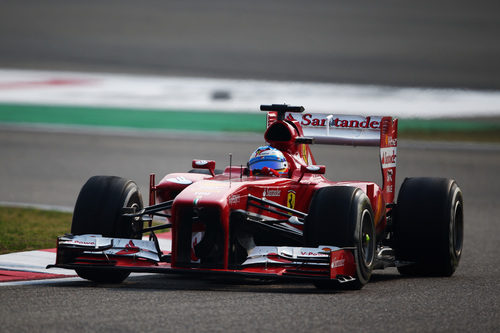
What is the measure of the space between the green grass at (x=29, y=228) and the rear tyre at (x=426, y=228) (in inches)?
161

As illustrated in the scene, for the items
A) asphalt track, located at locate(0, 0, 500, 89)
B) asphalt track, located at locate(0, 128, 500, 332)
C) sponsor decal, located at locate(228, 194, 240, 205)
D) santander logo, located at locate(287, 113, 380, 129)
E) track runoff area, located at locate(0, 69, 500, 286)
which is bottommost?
asphalt track, located at locate(0, 128, 500, 332)

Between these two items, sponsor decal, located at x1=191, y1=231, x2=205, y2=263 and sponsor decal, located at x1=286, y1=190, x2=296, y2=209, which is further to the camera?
sponsor decal, located at x1=286, y1=190, x2=296, y2=209

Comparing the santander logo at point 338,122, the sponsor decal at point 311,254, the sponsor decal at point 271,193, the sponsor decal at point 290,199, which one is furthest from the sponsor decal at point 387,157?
the sponsor decal at point 311,254

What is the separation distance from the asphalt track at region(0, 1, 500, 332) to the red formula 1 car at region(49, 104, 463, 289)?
0.23 m

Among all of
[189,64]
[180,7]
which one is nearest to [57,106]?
[189,64]

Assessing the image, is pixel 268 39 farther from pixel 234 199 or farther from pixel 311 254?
pixel 311 254

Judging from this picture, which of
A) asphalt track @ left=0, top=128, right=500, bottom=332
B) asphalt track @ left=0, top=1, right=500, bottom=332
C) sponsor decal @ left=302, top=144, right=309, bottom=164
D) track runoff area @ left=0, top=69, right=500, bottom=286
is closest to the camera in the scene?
asphalt track @ left=0, top=128, right=500, bottom=332

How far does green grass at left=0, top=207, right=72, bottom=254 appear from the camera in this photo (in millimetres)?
11461

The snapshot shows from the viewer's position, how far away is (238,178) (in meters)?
9.74

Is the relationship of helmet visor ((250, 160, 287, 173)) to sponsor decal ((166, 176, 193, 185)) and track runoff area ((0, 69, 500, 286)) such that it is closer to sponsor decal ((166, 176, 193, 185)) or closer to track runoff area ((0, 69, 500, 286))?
sponsor decal ((166, 176, 193, 185))

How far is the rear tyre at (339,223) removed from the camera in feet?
28.3

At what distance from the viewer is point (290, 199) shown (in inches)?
385

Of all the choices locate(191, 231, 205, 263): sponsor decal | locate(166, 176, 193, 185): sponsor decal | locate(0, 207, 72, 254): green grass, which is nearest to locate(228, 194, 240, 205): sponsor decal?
locate(191, 231, 205, 263): sponsor decal

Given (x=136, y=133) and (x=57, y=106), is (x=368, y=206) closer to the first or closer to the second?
(x=136, y=133)
